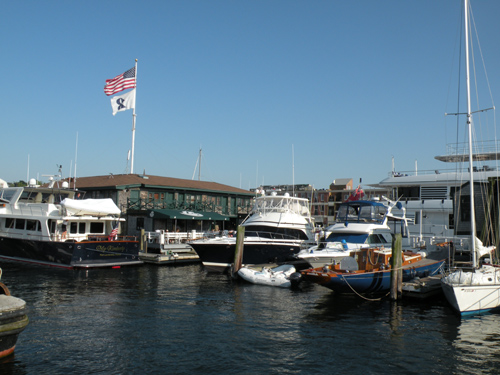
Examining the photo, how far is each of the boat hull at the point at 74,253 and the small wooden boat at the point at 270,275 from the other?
876cm

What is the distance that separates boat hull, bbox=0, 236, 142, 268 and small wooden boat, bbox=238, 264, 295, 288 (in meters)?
8.76

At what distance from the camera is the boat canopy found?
27297 mm

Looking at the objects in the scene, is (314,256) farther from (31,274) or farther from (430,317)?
(31,274)

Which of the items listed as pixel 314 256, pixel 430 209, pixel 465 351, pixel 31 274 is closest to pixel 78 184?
pixel 31 274

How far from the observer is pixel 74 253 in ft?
86.0

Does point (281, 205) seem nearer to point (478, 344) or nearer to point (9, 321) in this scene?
point (478, 344)

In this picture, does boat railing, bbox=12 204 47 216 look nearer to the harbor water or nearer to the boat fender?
the harbor water

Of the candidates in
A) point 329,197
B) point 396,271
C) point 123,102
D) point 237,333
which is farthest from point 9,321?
point 329,197

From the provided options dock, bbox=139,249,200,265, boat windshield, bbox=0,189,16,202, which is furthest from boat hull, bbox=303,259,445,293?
boat windshield, bbox=0,189,16,202

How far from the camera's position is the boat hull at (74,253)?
2642cm

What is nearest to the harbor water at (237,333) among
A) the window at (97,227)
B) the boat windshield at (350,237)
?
the boat windshield at (350,237)

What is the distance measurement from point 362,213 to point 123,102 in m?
27.4

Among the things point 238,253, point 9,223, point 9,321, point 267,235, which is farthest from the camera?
point 9,223

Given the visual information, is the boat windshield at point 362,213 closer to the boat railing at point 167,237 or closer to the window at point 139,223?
the boat railing at point 167,237
